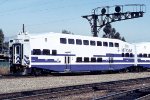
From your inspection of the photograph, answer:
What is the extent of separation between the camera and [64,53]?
34344 millimetres

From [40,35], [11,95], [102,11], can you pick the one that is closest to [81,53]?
[40,35]

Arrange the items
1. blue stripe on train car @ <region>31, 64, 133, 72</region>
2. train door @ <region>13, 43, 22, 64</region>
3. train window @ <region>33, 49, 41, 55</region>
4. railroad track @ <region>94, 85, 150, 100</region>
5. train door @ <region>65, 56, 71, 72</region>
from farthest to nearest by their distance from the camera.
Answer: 1. train door @ <region>65, 56, 71, 72</region>
2. blue stripe on train car @ <region>31, 64, 133, 72</region>
3. train door @ <region>13, 43, 22, 64</region>
4. train window @ <region>33, 49, 41, 55</region>
5. railroad track @ <region>94, 85, 150, 100</region>

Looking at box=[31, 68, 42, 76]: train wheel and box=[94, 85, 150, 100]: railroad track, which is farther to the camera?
box=[31, 68, 42, 76]: train wheel

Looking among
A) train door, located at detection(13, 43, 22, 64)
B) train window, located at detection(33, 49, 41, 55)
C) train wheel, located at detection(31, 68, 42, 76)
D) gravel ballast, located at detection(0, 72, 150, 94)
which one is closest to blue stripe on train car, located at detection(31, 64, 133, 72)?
train wheel, located at detection(31, 68, 42, 76)

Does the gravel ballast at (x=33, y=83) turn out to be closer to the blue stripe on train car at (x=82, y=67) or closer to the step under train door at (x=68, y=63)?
the blue stripe on train car at (x=82, y=67)

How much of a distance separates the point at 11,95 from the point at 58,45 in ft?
54.2

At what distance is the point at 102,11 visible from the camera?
46.4m

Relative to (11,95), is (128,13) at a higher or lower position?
higher

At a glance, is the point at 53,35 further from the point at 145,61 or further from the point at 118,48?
the point at 145,61

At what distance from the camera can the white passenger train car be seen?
31.7 metres

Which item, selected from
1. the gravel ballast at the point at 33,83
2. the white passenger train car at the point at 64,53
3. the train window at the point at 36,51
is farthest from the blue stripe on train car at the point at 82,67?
the gravel ballast at the point at 33,83

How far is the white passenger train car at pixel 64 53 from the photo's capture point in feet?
→ 104

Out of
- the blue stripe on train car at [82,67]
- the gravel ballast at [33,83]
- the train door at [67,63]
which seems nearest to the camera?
the gravel ballast at [33,83]

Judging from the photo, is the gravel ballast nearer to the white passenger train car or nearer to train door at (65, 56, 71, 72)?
the white passenger train car
